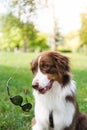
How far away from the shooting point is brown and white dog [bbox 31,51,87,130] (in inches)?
215

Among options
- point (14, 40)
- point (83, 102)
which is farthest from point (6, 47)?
point (83, 102)

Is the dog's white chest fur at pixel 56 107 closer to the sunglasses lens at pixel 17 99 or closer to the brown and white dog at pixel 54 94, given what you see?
the brown and white dog at pixel 54 94

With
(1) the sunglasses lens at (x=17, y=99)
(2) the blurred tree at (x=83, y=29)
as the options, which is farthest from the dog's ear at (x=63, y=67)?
(2) the blurred tree at (x=83, y=29)

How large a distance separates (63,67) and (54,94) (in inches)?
18.1

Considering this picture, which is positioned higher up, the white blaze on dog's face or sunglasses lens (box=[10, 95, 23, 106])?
the white blaze on dog's face

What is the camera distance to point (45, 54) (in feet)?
18.4

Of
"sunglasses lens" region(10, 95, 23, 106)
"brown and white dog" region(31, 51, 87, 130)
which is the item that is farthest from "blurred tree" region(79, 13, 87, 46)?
"brown and white dog" region(31, 51, 87, 130)

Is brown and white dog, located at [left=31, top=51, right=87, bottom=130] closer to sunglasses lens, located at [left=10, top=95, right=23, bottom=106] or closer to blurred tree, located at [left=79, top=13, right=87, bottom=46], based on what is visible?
sunglasses lens, located at [left=10, top=95, right=23, bottom=106]

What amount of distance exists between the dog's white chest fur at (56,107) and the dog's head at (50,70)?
178 mm

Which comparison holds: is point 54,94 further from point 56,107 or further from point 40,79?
point 40,79

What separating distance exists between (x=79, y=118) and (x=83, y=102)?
3.74 meters

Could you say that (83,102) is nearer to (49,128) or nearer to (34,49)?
(49,128)

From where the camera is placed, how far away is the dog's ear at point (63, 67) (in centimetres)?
550

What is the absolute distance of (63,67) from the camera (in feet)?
18.1
